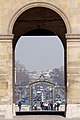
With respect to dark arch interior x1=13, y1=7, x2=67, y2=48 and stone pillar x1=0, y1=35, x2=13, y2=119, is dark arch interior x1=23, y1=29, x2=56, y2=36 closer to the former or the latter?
dark arch interior x1=13, y1=7, x2=67, y2=48

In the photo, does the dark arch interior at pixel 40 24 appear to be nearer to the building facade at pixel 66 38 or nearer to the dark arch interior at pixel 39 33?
the dark arch interior at pixel 39 33

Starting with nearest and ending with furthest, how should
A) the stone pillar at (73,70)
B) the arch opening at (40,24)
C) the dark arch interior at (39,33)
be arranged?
the stone pillar at (73,70), the arch opening at (40,24), the dark arch interior at (39,33)

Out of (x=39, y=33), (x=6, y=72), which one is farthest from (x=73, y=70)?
(x=39, y=33)

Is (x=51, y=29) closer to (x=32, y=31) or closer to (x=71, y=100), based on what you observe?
(x=32, y=31)

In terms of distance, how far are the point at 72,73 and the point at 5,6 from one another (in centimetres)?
523

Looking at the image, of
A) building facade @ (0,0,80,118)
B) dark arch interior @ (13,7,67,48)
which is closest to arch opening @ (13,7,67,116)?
dark arch interior @ (13,7,67,48)

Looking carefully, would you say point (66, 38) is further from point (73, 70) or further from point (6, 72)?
point (6, 72)

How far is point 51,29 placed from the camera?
129 feet

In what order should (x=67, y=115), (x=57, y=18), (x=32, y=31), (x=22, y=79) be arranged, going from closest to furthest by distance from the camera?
(x=67, y=115), (x=57, y=18), (x=32, y=31), (x=22, y=79)

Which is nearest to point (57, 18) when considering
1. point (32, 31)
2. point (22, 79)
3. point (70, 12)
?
point (32, 31)

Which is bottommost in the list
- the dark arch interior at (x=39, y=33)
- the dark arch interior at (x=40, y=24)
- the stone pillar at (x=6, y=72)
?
the stone pillar at (x=6, y=72)

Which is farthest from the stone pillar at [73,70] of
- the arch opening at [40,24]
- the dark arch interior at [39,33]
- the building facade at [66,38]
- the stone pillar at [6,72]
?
the dark arch interior at [39,33]

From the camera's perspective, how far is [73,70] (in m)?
32.3

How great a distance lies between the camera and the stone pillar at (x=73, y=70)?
32062mm
